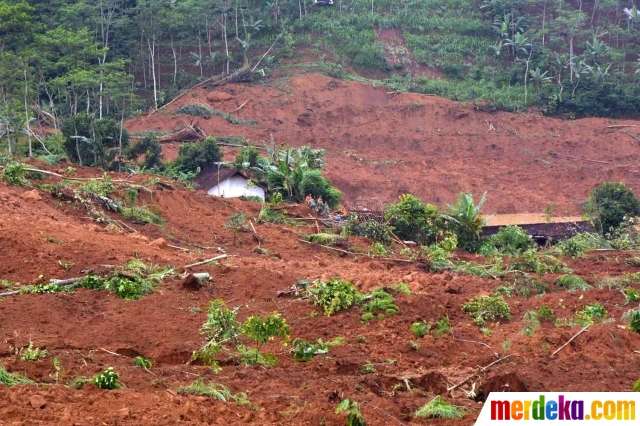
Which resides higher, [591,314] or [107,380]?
[107,380]

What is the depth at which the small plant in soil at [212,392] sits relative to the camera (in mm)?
6930

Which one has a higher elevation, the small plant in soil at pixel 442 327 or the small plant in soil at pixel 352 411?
the small plant in soil at pixel 352 411

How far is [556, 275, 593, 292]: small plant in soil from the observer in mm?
14133

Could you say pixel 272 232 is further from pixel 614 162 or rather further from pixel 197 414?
→ pixel 614 162

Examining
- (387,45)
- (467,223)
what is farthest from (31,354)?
(387,45)

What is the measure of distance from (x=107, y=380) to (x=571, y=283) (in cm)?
914

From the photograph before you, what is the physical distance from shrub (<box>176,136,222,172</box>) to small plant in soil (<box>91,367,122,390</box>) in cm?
1919

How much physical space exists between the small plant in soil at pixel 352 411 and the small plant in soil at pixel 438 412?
558 mm

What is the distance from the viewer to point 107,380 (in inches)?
271

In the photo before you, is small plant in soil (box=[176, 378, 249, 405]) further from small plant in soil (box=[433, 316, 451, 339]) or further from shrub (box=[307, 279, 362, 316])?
small plant in soil (box=[433, 316, 451, 339])

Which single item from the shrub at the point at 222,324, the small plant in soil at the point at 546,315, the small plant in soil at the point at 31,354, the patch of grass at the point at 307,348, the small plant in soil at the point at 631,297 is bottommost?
the small plant in soil at the point at 631,297

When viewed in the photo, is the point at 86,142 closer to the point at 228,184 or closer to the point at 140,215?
the point at 228,184

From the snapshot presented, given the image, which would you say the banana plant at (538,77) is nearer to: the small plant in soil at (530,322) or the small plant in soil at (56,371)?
the small plant in soil at (530,322)

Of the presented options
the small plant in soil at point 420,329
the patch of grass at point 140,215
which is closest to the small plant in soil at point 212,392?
the small plant in soil at point 420,329
